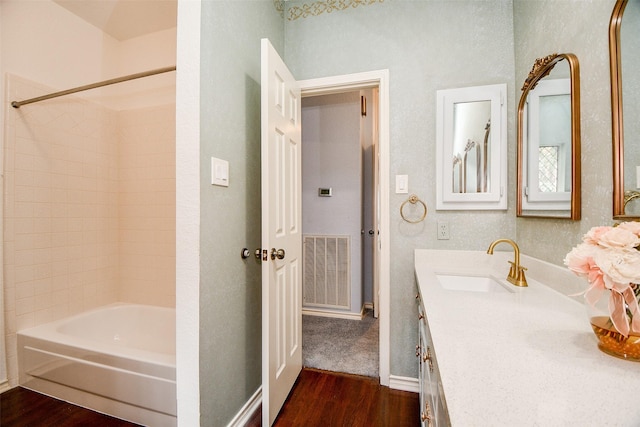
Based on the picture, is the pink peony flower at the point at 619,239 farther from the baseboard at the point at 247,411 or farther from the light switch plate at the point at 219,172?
the baseboard at the point at 247,411

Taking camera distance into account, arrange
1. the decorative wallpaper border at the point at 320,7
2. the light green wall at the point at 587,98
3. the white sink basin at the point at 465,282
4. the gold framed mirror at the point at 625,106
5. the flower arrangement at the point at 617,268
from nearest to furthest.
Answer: the flower arrangement at the point at 617,268
the gold framed mirror at the point at 625,106
the light green wall at the point at 587,98
the white sink basin at the point at 465,282
the decorative wallpaper border at the point at 320,7

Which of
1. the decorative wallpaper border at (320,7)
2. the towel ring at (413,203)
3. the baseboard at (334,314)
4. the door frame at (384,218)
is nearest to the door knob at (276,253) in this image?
the door frame at (384,218)

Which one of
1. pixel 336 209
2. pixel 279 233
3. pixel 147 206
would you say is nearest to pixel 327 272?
pixel 336 209

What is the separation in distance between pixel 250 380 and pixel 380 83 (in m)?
1.99

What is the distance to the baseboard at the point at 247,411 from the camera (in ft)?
4.53

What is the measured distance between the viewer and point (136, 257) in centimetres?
227

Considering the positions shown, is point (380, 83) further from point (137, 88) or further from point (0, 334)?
point (0, 334)

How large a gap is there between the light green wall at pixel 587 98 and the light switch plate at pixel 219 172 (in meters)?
1.47

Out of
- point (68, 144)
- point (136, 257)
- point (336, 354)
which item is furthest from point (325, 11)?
point (336, 354)

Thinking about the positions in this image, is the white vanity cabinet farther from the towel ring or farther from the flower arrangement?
the towel ring

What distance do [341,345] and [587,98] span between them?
221cm

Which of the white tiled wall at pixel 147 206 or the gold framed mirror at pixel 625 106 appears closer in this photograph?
the gold framed mirror at pixel 625 106

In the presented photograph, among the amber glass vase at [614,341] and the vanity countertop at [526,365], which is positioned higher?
the amber glass vase at [614,341]

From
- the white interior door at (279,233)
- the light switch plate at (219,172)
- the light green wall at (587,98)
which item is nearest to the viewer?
the light green wall at (587,98)
